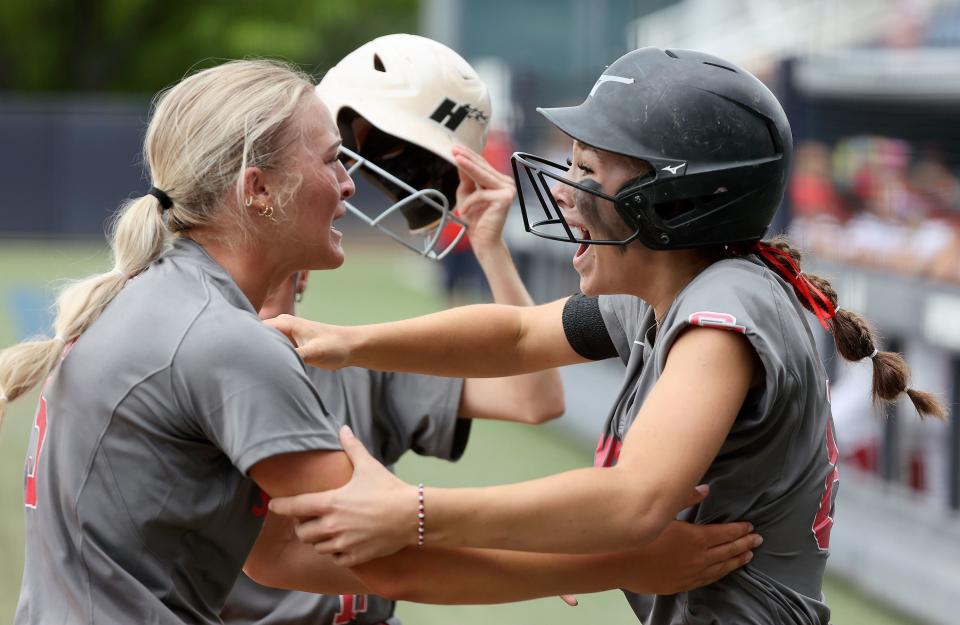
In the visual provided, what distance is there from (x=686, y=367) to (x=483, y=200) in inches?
60.6

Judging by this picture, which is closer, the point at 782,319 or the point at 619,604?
the point at 782,319

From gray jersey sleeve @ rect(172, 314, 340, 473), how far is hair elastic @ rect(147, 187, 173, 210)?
383mm

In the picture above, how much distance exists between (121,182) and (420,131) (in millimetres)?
20113

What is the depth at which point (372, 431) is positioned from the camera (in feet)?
11.3

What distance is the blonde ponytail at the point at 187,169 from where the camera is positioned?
2387 mm

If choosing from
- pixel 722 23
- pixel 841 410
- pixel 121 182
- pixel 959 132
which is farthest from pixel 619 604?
pixel 121 182

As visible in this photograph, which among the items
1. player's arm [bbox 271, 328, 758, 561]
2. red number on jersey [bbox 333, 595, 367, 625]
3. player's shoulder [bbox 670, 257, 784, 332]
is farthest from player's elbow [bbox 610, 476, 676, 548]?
red number on jersey [bbox 333, 595, 367, 625]

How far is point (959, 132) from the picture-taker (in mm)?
7652

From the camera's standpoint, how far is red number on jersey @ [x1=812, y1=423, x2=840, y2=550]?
2527mm

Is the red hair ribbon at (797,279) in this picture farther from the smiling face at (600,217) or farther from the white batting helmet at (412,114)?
the white batting helmet at (412,114)

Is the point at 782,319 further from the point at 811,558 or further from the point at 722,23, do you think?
the point at 722,23

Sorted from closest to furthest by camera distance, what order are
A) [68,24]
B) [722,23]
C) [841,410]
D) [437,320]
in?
[437,320] → [841,410] → [722,23] → [68,24]

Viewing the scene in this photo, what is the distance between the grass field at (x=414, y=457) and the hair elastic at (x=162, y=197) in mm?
906

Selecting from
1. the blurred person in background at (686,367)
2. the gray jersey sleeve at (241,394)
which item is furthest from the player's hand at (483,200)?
the gray jersey sleeve at (241,394)
